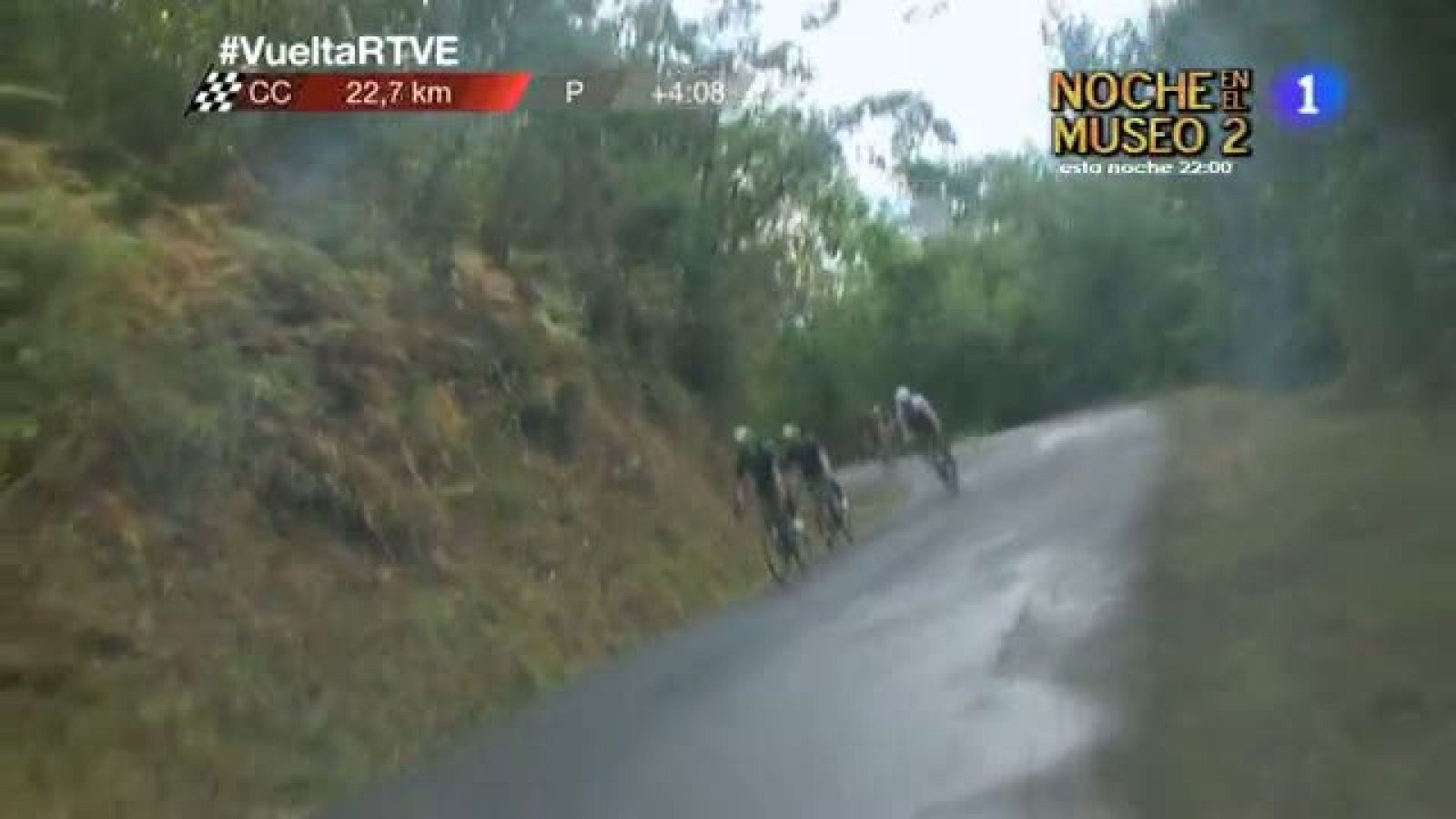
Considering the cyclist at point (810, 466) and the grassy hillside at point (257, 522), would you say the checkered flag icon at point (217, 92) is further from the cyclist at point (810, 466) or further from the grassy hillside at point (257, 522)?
the cyclist at point (810, 466)

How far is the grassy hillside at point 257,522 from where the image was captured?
892cm

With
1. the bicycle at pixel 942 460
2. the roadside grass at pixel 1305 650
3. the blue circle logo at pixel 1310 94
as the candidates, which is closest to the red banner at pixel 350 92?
the roadside grass at pixel 1305 650

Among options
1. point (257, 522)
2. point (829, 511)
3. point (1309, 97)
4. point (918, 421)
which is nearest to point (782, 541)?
point (829, 511)

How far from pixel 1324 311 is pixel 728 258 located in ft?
51.4

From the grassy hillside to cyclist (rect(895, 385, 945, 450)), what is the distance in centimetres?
491

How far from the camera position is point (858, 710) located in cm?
968

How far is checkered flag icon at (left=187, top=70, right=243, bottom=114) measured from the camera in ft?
45.3

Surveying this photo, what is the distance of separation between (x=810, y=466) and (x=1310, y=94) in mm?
11417

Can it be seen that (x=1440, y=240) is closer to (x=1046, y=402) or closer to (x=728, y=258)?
(x=728, y=258)

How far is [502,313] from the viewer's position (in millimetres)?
19156

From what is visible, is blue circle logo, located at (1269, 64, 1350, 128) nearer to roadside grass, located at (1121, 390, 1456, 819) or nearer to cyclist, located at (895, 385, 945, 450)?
cyclist, located at (895, 385, 945, 450)

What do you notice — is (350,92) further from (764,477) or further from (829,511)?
(829,511)

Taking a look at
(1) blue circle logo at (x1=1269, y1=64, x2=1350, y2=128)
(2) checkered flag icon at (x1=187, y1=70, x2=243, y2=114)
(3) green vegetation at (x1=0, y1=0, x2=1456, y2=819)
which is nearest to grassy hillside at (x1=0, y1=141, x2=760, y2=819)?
(3) green vegetation at (x1=0, y1=0, x2=1456, y2=819)

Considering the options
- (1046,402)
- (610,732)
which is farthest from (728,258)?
(1046,402)
